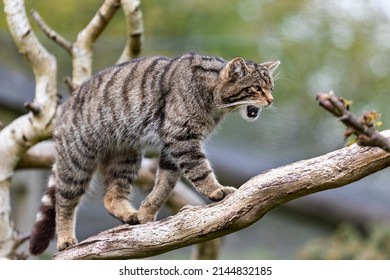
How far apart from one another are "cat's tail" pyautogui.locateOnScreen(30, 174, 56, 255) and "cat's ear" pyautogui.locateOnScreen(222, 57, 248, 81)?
976mm

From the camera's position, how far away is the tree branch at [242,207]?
97.8 inches

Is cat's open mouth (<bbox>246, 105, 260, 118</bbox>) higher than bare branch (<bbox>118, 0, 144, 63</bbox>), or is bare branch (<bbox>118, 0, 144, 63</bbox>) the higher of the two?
bare branch (<bbox>118, 0, 144, 63</bbox>)

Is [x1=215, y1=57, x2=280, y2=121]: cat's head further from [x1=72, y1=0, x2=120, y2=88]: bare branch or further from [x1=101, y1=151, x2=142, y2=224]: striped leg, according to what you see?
[x1=72, y1=0, x2=120, y2=88]: bare branch

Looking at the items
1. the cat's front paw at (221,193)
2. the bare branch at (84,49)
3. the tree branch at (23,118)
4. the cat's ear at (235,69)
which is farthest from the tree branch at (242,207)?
the bare branch at (84,49)

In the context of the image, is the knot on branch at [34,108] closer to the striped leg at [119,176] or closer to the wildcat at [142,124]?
the wildcat at [142,124]

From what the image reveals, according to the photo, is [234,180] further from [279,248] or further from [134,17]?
[134,17]

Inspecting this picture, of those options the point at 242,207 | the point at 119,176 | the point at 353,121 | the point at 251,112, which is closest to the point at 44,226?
the point at 119,176

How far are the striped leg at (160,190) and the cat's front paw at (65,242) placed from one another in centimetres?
34

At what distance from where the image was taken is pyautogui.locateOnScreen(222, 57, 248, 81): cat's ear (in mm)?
3152

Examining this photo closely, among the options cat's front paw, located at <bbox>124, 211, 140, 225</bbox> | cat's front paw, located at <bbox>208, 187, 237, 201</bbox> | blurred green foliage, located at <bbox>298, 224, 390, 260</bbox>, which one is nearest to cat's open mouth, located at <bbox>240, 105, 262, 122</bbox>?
cat's front paw, located at <bbox>208, 187, 237, 201</bbox>

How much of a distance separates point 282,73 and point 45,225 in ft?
9.98

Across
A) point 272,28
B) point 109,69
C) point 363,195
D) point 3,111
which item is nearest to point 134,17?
point 109,69

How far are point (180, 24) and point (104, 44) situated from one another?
89 cm

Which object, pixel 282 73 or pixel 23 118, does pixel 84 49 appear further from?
pixel 282 73
